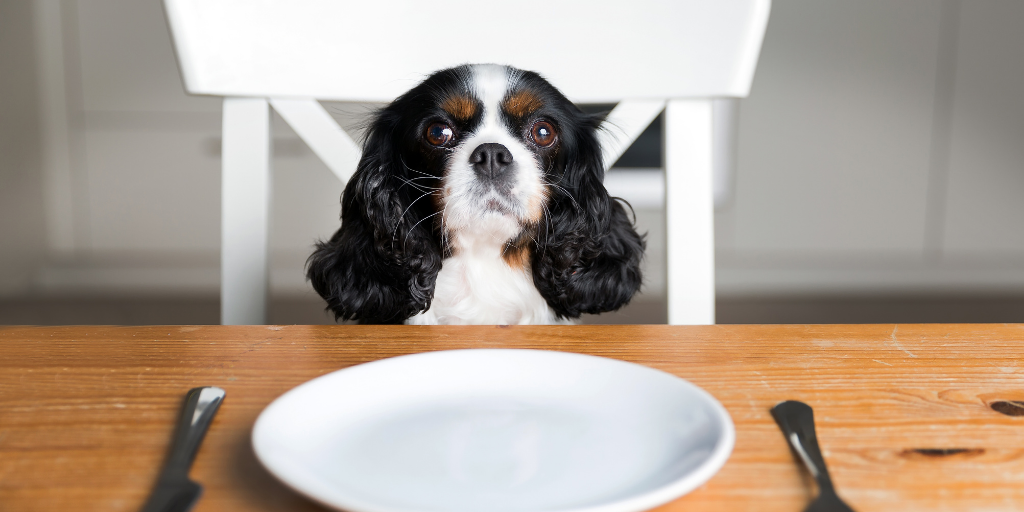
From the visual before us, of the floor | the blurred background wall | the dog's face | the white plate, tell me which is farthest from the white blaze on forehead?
the floor

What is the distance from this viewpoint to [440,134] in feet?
2.91

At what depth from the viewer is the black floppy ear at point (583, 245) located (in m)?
0.94

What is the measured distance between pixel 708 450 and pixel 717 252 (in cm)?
224

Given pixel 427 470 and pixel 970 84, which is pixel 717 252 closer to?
pixel 970 84

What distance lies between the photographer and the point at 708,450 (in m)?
0.29

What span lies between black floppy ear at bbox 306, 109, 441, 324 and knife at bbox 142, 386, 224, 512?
52 cm

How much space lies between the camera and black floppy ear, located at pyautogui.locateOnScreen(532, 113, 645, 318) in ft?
3.10

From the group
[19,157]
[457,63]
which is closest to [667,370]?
[457,63]

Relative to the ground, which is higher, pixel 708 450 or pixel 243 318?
pixel 708 450

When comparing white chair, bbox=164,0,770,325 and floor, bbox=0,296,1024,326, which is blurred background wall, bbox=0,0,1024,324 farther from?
white chair, bbox=164,0,770,325

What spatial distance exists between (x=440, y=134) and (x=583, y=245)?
0.25m

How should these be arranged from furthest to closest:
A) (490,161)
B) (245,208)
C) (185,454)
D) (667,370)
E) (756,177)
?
(756,177) < (245,208) < (490,161) < (667,370) < (185,454)

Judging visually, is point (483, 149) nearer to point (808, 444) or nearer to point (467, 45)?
point (467, 45)

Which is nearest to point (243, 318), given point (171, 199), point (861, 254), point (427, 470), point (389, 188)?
point (389, 188)
